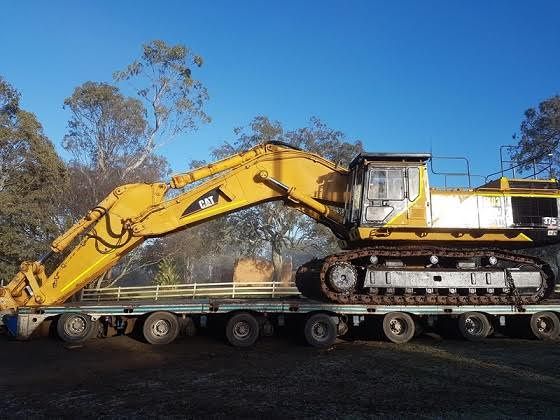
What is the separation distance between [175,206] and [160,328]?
10.1 ft

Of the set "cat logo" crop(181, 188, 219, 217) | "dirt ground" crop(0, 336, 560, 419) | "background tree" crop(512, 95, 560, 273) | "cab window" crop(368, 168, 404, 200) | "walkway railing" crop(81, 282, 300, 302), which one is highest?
"background tree" crop(512, 95, 560, 273)

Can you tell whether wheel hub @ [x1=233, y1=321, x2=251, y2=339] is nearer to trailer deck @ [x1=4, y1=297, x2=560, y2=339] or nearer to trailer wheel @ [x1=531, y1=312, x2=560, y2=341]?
trailer deck @ [x1=4, y1=297, x2=560, y2=339]

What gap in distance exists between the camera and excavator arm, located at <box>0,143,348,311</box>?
1184cm

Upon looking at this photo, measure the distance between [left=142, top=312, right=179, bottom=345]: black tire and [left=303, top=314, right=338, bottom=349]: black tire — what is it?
3183 millimetres

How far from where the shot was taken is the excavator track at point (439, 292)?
1145 cm

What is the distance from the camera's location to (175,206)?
479 inches

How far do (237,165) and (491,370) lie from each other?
7544mm

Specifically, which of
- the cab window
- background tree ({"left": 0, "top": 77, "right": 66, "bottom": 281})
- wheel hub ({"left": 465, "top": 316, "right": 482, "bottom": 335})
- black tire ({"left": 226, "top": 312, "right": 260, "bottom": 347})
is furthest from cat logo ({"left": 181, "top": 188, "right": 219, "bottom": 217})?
background tree ({"left": 0, "top": 77, "right": 66, "bottom": 281})

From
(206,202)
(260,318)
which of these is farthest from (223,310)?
(206,202)

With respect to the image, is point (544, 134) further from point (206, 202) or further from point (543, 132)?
point (206, 202)

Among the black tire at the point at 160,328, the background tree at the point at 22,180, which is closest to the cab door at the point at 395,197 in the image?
the black tire at the point at 160,328

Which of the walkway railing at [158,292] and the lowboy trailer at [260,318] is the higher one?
the walkway railing at [158,292]

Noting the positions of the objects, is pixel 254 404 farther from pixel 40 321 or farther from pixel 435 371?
pixel 40 321

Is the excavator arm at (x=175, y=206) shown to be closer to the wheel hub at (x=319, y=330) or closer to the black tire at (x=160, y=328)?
the black tire at (x=160, y=328)
